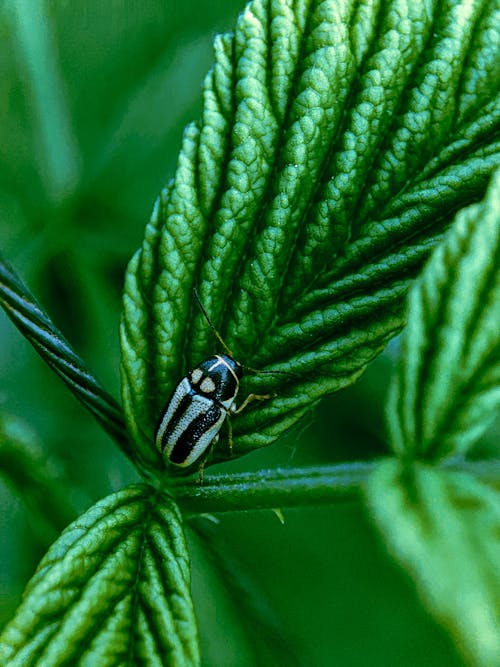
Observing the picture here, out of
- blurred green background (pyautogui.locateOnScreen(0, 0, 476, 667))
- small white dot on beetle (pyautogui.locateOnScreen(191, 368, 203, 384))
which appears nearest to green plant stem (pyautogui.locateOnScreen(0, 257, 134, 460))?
small white dot on beetle (pyautogui.locateOnScreen(191, 368, 203, 384))

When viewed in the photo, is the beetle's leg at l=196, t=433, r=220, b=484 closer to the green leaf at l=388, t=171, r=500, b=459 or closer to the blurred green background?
the green leaf at l=388, t=171, r=500, b=459

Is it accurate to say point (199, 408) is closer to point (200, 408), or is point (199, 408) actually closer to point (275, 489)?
point (200, 408)

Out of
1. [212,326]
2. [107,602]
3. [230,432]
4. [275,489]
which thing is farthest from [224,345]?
[107,602]

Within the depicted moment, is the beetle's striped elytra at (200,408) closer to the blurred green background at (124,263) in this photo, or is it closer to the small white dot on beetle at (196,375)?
the small white dot on beetle at (196,375)

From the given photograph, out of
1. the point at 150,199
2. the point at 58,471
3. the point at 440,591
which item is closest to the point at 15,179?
A: the point at 150,199

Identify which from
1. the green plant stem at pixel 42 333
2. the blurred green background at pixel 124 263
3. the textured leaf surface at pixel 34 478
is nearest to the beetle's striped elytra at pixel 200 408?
the green plant stem at pixel 42 333
